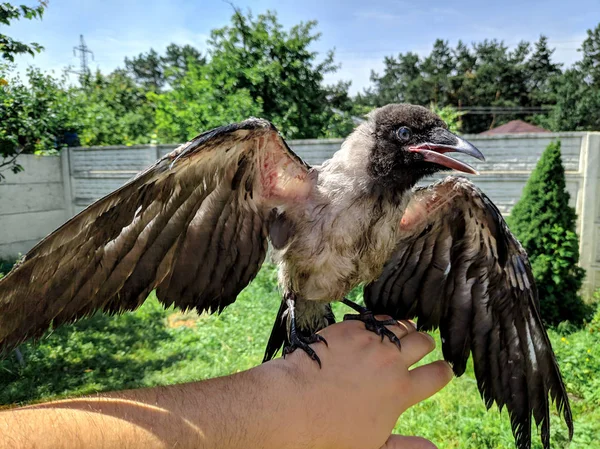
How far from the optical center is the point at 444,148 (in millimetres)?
2465

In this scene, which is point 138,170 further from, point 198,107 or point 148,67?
point 148,67

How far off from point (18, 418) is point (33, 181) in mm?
11977

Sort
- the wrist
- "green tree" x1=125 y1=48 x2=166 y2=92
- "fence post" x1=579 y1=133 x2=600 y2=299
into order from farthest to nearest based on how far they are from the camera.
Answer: "green tree" x1=125 y1=48 x2=166 y2=92 → "fence post" x1=579 y1=133 x2=600 y2=299 → the wrist

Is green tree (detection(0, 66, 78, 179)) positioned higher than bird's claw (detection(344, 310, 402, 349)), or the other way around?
green tree (detection(0, 66, 78, 179))

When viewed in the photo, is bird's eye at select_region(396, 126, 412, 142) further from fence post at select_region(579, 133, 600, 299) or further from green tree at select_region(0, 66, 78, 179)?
fence post at select_region(579, 133, 600, 299)

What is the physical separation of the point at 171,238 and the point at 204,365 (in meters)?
3.91

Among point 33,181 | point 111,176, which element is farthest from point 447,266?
point 33,181

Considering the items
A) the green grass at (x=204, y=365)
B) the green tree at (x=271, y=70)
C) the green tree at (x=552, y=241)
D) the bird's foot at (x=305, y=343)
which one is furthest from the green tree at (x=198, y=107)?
the bird's foot at (x=305, y=343)

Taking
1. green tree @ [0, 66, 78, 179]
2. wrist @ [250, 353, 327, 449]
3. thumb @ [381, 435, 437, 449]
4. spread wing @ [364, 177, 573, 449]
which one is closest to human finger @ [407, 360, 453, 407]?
thumb @ [381, 435, 437, 449]


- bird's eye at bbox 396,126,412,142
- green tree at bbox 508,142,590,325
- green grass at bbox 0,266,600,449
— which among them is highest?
bird's eye at bbox 396,126,412,142

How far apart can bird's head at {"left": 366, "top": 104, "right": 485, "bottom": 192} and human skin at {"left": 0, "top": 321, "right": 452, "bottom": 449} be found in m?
0.89

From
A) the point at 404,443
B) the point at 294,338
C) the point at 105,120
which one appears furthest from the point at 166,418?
the point at 105,120

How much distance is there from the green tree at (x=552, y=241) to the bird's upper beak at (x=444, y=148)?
17.7 feet

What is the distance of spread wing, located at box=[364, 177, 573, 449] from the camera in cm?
270
